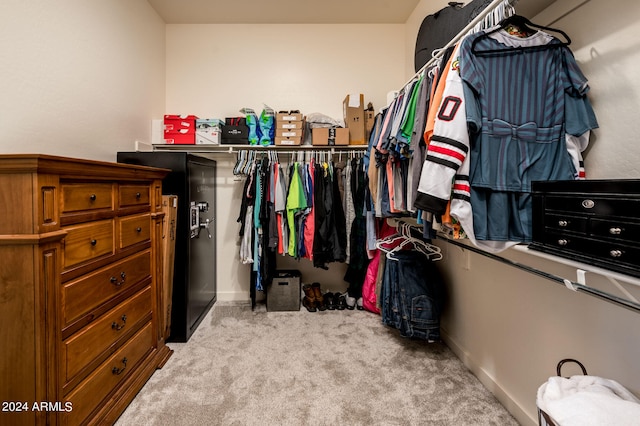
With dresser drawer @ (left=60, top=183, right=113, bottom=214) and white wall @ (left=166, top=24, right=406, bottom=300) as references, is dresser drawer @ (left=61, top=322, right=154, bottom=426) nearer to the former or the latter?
dresser drawer @ (left=60, top=183, right=113, bottom=214)

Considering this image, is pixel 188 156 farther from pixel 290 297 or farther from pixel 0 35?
pixel 290 297

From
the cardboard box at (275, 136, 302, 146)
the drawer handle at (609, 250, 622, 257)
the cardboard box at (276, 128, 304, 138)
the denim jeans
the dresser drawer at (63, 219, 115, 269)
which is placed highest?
the cardboard box at (276, 128, 304, 138)

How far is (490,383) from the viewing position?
5.60 ft

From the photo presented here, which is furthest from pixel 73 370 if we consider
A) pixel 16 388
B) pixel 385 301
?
pixel 385 301

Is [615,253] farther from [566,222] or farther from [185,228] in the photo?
[185,228]

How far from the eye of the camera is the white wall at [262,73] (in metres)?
3.09

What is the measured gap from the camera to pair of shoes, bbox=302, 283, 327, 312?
288 cm

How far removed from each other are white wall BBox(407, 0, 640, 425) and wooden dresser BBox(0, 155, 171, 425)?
6.55 ft

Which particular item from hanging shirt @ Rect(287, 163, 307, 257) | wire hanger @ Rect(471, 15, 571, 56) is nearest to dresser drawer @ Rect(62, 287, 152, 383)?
hanging shirt @ Rect(287, 163, 307, 257)

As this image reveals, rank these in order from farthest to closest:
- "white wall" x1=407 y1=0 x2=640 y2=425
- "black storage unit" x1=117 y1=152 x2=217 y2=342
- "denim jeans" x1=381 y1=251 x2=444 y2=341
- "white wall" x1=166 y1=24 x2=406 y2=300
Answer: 1. "white wall" x1=166 y1=24 x2=406 y2=300
2. "black storage unit" x1=117 y1=152 x2=217 y2=342
3. "denim jeans" x1=381 y1=251 x2=444 y2=341
4. "white wall" x1=407 y1=0 x2=640 y2=425

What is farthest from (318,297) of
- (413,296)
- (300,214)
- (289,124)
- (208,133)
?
(208,133)

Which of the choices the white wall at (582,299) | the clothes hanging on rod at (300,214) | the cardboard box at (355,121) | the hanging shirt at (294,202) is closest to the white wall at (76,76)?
the clothes hanging on rod at (300,214)

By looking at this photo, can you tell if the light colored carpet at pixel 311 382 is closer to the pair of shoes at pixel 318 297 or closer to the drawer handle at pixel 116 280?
the pair of shoes at pixel 318 297

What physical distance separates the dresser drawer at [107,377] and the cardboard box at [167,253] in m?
0.23
